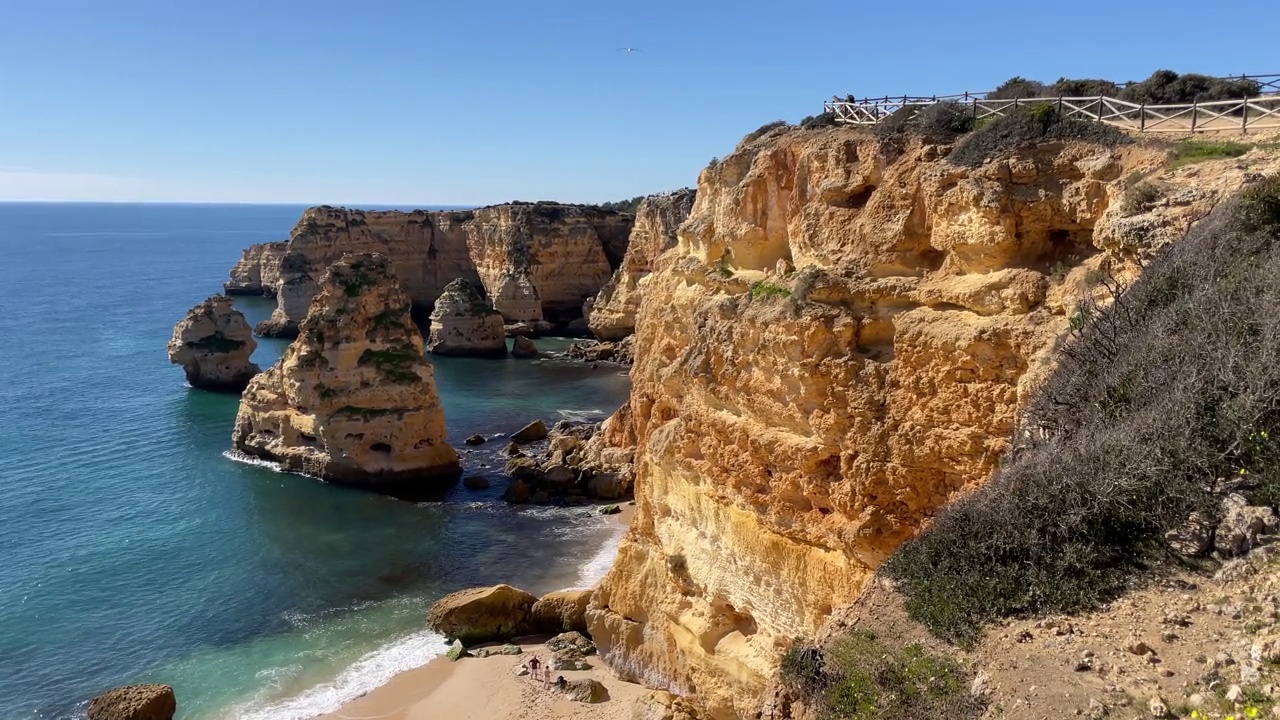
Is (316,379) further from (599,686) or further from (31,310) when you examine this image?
(31,310)

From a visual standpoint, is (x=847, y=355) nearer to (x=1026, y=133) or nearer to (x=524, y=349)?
(x=1026, y=133)

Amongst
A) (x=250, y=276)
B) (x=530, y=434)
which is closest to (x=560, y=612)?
(x=530, y=434)

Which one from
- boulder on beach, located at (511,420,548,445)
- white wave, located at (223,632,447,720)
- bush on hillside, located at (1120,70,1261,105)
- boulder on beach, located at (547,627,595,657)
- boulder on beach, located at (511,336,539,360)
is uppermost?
bush on hillside, located at (1120,70,1261,105)

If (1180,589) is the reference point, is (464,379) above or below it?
below

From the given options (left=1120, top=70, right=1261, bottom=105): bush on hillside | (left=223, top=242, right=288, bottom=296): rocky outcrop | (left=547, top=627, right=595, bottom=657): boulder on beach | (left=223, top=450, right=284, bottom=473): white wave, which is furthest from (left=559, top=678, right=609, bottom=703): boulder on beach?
(left=223, top=242, right=288, bottom=296): rocky outcrop

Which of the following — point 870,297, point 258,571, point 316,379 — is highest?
point 870,297

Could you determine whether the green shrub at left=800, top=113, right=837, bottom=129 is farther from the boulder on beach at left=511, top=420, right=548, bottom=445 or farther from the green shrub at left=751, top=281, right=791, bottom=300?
the boulder on beach at left=511, top=420, right=548, bottom=445

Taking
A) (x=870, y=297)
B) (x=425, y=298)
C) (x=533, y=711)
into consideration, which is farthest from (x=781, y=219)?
(x=425, y=298)
